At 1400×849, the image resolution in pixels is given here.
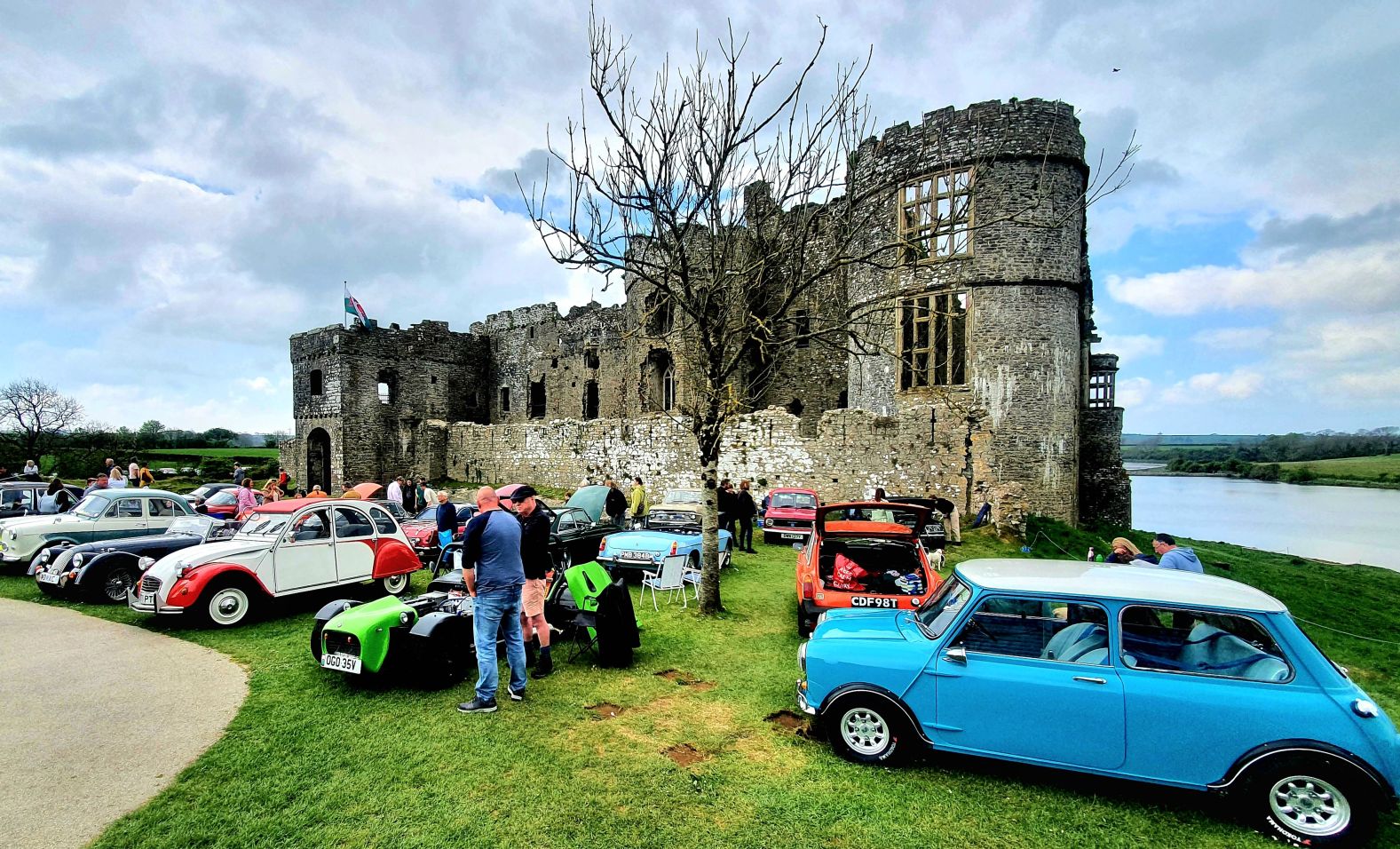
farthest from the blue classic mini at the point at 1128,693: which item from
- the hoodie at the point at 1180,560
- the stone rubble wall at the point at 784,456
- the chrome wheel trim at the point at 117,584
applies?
the stone rubble wall at the point at 784,456

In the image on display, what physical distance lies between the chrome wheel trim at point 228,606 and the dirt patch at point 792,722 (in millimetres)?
6629

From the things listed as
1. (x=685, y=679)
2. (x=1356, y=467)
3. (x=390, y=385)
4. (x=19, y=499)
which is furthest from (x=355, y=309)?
(x=1356, y=467)

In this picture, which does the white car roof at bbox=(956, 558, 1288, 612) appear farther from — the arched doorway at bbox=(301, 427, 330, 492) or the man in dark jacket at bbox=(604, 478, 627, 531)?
the arched doorway at bbox=(301, 427, 330, 492)

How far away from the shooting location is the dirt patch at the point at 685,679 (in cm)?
585

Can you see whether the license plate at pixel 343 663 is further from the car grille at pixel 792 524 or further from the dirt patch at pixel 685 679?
the car grille at pixel 792 524

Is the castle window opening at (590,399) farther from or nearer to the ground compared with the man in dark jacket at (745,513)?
farther from the ground

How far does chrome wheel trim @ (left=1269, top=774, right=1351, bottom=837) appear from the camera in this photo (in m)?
3.46

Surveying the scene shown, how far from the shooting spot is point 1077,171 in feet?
55.7

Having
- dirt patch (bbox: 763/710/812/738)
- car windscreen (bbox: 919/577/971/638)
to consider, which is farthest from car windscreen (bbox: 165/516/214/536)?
car windscreen (bbox: 919/577/971/638)

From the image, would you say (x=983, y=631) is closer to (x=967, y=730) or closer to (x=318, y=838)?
(x=967, y=730)

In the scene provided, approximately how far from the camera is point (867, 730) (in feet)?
14.5

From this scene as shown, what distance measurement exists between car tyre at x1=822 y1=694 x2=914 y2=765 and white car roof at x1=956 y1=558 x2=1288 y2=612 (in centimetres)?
112

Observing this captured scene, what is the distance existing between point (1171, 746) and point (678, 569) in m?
6.04

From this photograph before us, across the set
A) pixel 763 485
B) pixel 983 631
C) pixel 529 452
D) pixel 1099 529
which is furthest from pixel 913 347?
pixel 529 452
